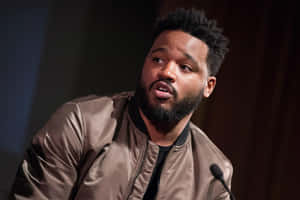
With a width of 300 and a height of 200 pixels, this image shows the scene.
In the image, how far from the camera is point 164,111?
1.08 meters

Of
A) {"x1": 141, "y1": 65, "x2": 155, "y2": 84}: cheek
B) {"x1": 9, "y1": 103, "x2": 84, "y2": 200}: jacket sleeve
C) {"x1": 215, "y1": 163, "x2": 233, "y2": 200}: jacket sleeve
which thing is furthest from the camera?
{"x1": 215, "y1": 163, "x2": 233, "y2": 200}: jacket sleeve

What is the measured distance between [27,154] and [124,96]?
0.36 metres

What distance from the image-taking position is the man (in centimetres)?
102

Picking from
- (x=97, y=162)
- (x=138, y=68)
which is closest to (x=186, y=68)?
(x=97, y=162)

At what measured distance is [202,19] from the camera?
117 cm

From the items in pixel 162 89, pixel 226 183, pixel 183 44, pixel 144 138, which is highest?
pixel 183 44

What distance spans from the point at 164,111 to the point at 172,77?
10cm

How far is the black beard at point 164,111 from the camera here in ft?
3.57

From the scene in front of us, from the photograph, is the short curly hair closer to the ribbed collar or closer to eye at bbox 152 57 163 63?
eye at bbox 152 57 163 63

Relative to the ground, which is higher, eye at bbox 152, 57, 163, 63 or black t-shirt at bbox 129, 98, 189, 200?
eye at bbox 152, 57, 163, 63

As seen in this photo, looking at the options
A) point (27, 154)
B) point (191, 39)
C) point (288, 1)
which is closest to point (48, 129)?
point (27, 154)

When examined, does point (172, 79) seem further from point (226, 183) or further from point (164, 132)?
point (226, 183)

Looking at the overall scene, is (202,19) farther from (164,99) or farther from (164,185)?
(164,185)

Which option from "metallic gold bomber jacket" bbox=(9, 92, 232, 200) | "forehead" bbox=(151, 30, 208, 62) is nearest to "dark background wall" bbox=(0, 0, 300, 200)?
"metallic gold bomber jacket" bbox=(9, 92, 232, 200)
